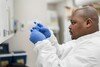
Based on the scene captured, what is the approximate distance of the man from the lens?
126cm

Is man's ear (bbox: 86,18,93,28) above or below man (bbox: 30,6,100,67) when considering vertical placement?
above

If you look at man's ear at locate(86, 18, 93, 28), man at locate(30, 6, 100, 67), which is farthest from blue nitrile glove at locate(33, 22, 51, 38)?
man's ear at locate(86, 18, 93, 28)

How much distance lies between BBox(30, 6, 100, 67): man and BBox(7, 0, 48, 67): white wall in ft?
3.55

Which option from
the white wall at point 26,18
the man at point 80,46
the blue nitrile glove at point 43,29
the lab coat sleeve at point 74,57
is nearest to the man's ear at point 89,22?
the man at point 80,46

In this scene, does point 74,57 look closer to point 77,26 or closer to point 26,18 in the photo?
point 77,26

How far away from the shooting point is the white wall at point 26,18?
2.58 m

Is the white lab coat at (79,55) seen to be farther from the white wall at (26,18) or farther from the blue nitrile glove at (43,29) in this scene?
the white wall at (26,18)

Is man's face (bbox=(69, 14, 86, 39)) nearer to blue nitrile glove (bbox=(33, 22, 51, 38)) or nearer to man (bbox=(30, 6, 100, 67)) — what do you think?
man (bbox=(30, 6, 100, 67))

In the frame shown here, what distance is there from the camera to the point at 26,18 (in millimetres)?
2588

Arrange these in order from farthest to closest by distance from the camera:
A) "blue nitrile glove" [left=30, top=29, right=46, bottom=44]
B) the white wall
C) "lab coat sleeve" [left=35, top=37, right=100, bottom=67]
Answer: the white wall < "blue nitrile glove" [left=30, top=29, right=46, bottom=44] < "lab coat sleeve" [left=35, top=37, right=100, bottom=67]

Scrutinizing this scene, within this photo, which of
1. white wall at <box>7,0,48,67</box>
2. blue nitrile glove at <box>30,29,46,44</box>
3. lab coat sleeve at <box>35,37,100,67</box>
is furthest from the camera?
white wall at <box>7,0,48,67</box>

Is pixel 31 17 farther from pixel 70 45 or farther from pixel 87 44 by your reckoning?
pixel 87 44

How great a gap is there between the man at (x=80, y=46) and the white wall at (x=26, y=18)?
1082 mm

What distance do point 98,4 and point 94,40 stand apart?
1062mm
